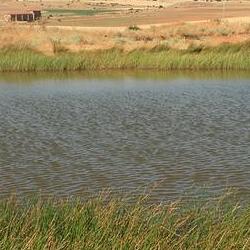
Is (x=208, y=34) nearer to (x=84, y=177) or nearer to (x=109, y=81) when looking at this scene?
(x=109, y=81)

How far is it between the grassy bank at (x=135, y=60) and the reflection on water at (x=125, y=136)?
541 centimetres

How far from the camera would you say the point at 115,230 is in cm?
855

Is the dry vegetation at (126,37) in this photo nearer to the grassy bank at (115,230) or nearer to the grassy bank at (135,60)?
the grassy bank at (135,60)

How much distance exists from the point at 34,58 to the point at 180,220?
3261 centimetres

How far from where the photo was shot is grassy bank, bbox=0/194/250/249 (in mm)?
7938

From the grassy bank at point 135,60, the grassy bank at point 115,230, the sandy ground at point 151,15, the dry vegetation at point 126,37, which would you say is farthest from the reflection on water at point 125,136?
the sandy ground at point 151,15

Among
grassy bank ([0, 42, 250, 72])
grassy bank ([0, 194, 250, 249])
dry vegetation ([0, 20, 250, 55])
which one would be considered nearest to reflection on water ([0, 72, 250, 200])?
grassy bank ([0, 194, 250, 249])

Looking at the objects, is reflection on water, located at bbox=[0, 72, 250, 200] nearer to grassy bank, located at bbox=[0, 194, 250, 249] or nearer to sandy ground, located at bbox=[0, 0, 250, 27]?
grassy bank, located at bbox=[0, 194, 250, 249]

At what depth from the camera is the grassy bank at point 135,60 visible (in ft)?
132

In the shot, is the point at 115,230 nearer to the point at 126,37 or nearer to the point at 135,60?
the point at 135,60

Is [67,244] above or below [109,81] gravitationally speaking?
above

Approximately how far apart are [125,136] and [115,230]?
11.4 meters

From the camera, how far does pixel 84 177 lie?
14.7 metres

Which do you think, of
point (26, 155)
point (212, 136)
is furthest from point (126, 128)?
point (26, 155)
